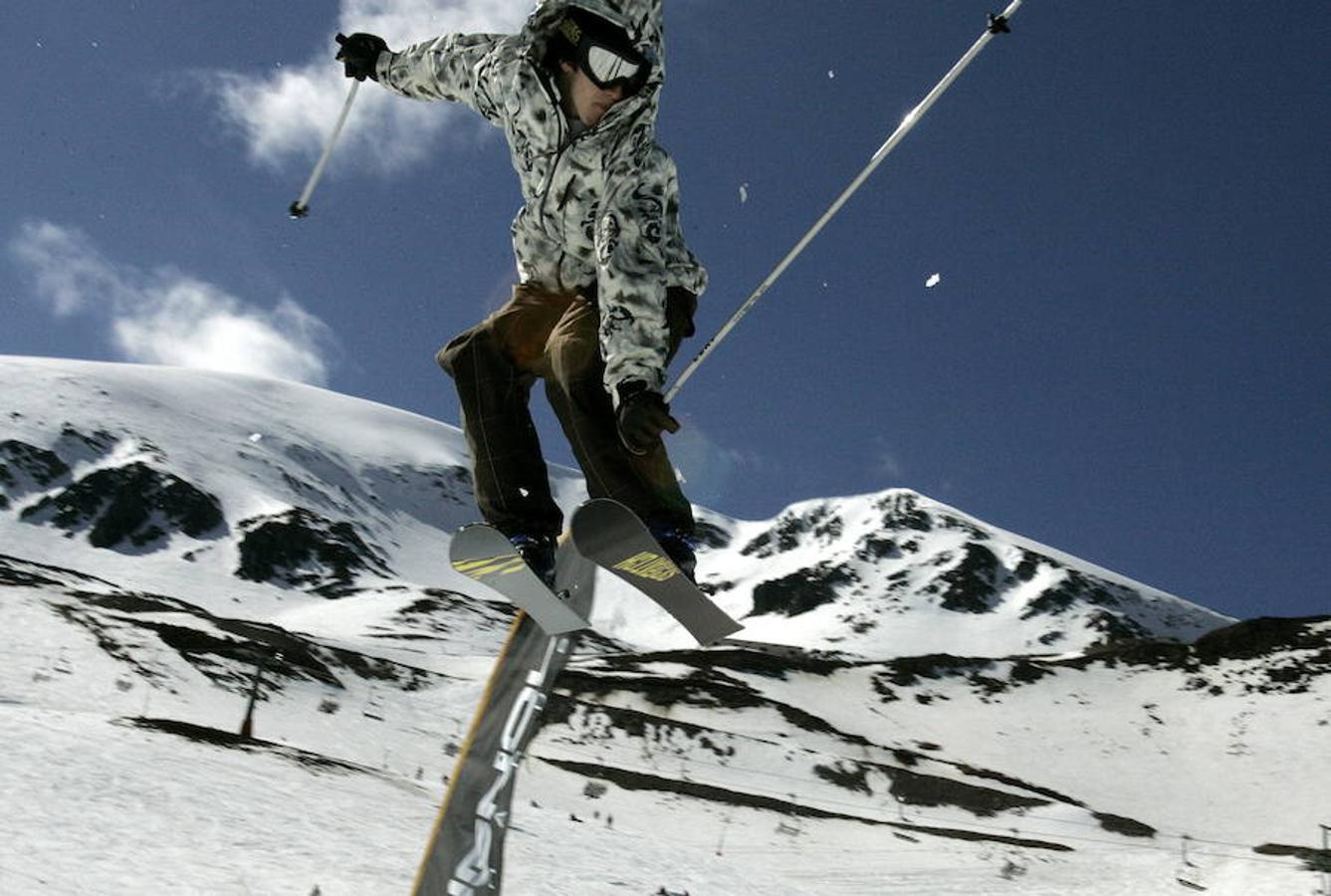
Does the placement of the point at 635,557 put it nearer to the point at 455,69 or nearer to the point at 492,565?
the point at 492,565

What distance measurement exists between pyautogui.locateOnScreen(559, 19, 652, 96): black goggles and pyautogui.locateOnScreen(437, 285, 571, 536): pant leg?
0.68 m

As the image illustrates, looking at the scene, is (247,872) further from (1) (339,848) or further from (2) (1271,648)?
(2) (1271,648)

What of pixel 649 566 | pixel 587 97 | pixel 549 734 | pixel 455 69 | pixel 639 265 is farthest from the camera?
pixel 549 734

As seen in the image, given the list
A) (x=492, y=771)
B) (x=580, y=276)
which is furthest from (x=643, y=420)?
(x=492, y=771)

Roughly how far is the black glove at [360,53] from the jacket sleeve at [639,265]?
1.23 m

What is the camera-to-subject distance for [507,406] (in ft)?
10.3

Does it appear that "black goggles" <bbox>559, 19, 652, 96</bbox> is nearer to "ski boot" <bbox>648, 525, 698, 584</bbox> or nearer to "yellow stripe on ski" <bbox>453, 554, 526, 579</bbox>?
"ski boot" <bbox>648, 525, 698, 584</bbox>

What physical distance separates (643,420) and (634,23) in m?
1.28

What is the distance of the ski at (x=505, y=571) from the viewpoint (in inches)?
115

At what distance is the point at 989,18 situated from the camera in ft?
9.03

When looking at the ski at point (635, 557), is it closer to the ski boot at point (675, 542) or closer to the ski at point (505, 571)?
the ski boot at point (675, 542)

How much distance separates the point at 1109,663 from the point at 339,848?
81.5 meters

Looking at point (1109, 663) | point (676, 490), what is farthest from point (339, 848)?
point (1109, 663)

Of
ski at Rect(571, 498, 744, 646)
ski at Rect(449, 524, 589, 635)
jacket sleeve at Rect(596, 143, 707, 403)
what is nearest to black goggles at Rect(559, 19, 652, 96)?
jacket sleeve at Rect(596, 143, 707, 403)
